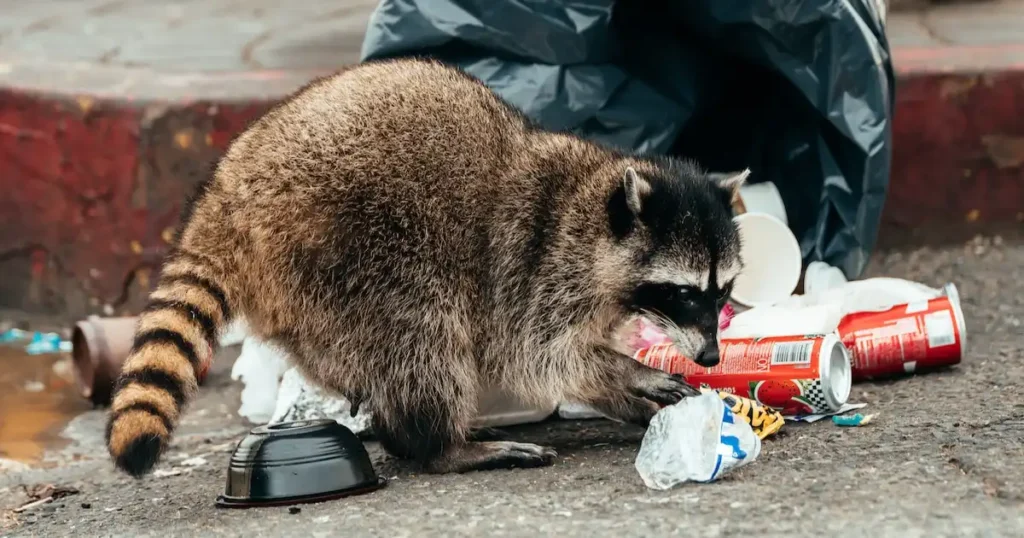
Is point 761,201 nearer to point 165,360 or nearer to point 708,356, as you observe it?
point 708,356

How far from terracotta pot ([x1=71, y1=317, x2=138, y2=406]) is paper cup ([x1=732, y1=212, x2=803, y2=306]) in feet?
6.29

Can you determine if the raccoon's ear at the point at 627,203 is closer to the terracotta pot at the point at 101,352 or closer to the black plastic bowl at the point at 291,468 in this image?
the black plastic bowl at the point at 291,468

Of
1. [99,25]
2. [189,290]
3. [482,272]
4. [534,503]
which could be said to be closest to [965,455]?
[534,503]

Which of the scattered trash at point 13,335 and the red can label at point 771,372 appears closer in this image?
the red can label at point 771,372

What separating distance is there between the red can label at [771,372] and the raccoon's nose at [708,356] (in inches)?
7.3

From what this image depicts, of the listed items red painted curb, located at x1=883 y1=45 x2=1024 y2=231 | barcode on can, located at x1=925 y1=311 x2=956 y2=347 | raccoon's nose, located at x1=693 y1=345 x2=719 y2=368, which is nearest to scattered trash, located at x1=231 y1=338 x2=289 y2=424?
raccoon's nose, located at x1=693 y1=345 x2=719 y2=368

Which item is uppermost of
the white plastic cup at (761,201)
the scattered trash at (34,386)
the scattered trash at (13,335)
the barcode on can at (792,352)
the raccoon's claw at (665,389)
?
the white plastic cup at (761,201)

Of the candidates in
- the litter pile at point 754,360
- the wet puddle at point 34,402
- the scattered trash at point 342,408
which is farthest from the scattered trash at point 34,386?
the scattered trash at point 342,408

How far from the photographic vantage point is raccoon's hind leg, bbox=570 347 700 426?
3.07 m

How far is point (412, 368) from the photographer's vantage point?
296 centimetres

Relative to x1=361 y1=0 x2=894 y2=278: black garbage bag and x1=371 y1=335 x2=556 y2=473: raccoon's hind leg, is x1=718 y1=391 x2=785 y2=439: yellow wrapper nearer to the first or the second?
x1=371 y1=335 x2=556 y2=473: raccoon's hind leg

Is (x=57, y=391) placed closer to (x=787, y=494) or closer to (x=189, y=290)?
(x=189, y=290)

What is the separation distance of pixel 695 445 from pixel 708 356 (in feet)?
1.19

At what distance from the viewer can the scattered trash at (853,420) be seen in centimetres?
297
